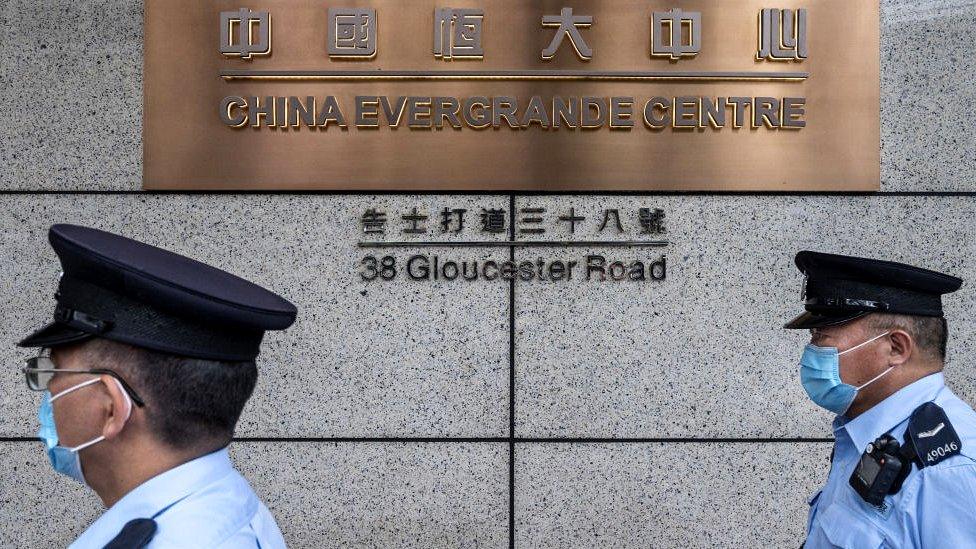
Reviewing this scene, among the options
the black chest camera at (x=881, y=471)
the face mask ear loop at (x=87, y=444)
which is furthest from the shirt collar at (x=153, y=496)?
the black chest camera at (x=881, y=471)

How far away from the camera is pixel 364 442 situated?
3.20 m

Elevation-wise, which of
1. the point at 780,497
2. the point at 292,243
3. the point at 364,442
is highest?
the point at 292,243

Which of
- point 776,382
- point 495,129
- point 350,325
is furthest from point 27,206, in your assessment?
point 776,382

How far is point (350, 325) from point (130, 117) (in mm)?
1275

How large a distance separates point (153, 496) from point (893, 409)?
181 cm

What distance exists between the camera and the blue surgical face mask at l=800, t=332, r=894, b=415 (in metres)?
2.19

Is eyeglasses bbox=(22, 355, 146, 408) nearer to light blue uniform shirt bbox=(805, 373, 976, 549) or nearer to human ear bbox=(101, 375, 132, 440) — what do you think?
human ear bbox=(101, 375, 132, 440)

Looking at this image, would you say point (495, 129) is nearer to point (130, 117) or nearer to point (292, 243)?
point (292, 243)

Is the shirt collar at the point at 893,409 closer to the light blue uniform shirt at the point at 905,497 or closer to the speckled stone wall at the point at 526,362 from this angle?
the light blue uniform shirt at the point at 905,497

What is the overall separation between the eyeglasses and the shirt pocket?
166 centimetres

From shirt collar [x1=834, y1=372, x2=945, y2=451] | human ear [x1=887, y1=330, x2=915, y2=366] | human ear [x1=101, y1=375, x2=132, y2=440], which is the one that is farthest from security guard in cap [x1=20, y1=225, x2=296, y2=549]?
human ear [x1=887, y1=330, x2=915, y2=366]

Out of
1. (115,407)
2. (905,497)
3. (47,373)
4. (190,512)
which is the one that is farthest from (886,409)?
(47,373)

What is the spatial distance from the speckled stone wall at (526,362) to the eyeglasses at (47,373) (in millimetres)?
1861

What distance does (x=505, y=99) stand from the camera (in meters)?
3.19
